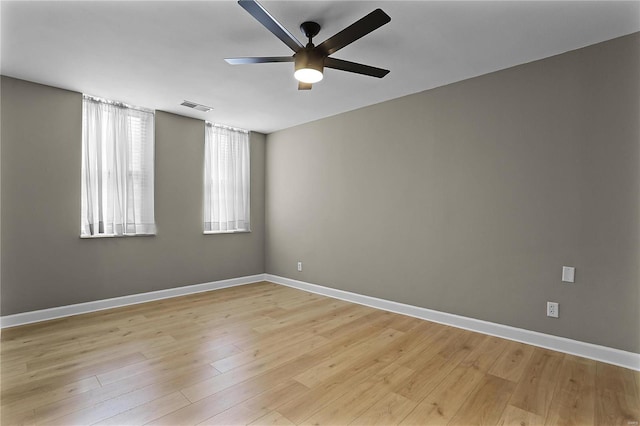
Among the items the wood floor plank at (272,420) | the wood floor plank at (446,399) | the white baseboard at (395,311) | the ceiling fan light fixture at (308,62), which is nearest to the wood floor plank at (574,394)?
the white baseboard at (395,311)

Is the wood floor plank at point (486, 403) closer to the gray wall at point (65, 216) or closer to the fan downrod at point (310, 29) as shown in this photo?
the fan downrod at point (310, 29)

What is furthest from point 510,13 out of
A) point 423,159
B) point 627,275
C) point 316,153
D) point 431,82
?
point 316,153

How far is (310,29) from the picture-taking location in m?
2.34

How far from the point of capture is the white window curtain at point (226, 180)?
4934 mm

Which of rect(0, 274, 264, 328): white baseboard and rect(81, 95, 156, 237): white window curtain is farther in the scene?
rect(81, 95, 156, 237): white window curtain

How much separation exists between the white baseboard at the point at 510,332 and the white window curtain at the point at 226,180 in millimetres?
2018

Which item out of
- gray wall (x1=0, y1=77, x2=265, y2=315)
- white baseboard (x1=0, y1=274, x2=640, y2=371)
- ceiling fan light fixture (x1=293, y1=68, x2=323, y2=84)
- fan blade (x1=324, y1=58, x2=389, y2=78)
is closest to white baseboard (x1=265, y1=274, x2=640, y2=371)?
white baseboard (x1=0, y1=274, x2=640, y2=371)

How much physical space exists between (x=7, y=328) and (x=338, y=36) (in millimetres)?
4217

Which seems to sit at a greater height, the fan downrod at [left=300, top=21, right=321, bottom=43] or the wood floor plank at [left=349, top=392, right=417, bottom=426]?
the fan downrod at [left=300, top=21, right=321, bottom=43]

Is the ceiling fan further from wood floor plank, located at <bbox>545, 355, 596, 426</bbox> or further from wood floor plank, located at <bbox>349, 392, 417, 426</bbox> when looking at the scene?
wood floor plank, located at <bbox>545, 355, 596, 426</bbox>

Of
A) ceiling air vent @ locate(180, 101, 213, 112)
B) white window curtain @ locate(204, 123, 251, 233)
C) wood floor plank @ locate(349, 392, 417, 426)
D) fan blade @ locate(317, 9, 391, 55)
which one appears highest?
ceiling air vent @ locate(180, 101, 213, 112)

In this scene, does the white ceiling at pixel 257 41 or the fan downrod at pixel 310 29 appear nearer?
→ the white ceiling at pixel 257 41

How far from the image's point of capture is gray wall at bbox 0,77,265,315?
3.32 metres

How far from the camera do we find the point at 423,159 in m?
3.64
